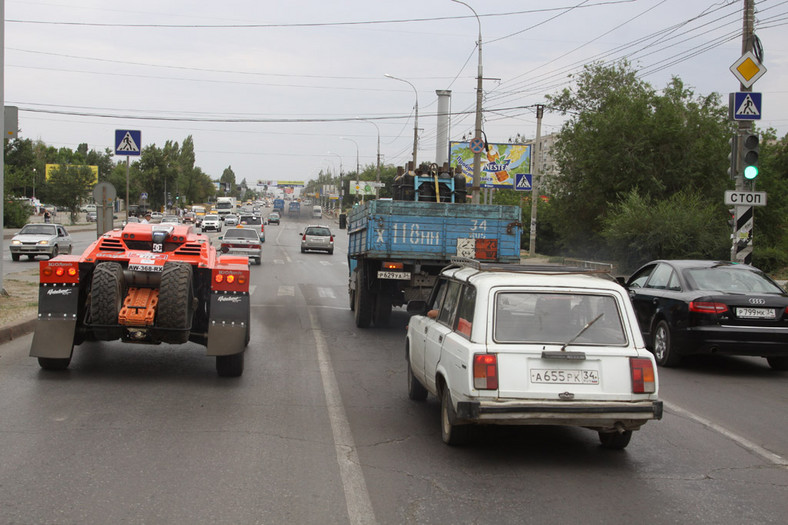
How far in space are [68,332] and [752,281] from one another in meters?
9.00

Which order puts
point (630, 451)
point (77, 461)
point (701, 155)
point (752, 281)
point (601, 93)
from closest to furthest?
point (77, 461) → point (630, 451) → point (752, 281) → point (701, 155) → point (601, 93)

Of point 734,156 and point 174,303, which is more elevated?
point 734,156

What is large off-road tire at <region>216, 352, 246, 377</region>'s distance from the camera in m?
9.34

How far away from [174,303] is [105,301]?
2.45 feet

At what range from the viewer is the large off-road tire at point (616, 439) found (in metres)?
6.69

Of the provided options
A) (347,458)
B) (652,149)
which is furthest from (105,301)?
(652,149)

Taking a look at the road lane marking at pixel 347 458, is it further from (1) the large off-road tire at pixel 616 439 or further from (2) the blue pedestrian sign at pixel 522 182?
(2) the blue pedestrian sign at pixel 522 182

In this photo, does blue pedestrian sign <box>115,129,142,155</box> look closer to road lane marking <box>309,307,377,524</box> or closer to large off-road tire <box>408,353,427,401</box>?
road lane marking <box>309,307,377,524</box>

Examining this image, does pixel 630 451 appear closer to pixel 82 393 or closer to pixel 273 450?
pixel 273 450

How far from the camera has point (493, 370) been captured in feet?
19.9

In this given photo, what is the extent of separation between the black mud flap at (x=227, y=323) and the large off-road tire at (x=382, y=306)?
5.54 meters

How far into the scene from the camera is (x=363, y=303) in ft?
47.5

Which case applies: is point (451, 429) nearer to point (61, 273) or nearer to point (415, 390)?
point (415, 390)

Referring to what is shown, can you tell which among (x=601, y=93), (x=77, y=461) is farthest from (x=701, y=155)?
(x=77, y=461)
